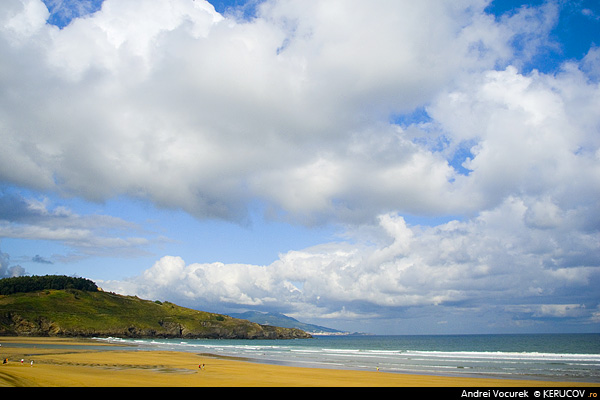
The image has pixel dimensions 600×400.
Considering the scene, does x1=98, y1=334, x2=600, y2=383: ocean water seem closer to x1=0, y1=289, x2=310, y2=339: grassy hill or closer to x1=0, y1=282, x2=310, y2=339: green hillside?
x1=0, y1=282, x2=310, y2=339: green hillside

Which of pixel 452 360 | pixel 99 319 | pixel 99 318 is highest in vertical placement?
pixel 452 360

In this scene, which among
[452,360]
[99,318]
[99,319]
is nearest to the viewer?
A: [452,360]

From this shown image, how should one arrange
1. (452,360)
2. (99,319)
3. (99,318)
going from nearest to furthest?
(452,360) → (99,319) → (99,318)

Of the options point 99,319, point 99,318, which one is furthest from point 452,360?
point 99,318

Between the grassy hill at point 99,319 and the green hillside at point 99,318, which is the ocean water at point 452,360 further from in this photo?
the grassy hill at point 99,319

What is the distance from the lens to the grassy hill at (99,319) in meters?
138

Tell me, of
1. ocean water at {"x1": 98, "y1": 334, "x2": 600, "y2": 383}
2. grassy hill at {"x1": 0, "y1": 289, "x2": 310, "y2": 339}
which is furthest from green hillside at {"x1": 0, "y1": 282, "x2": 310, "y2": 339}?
ocean water at {"x1": 98, "y1": 334, "x2": 600, "y2": 383}

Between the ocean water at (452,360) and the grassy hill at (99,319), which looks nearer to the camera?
the ocean water at (452,360)

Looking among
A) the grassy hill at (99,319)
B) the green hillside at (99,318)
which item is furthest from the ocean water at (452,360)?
the grassy hill at (99,319)

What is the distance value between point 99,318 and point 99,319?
87 cm

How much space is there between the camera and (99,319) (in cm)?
15612

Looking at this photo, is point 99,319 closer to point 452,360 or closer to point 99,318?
point 99,318
